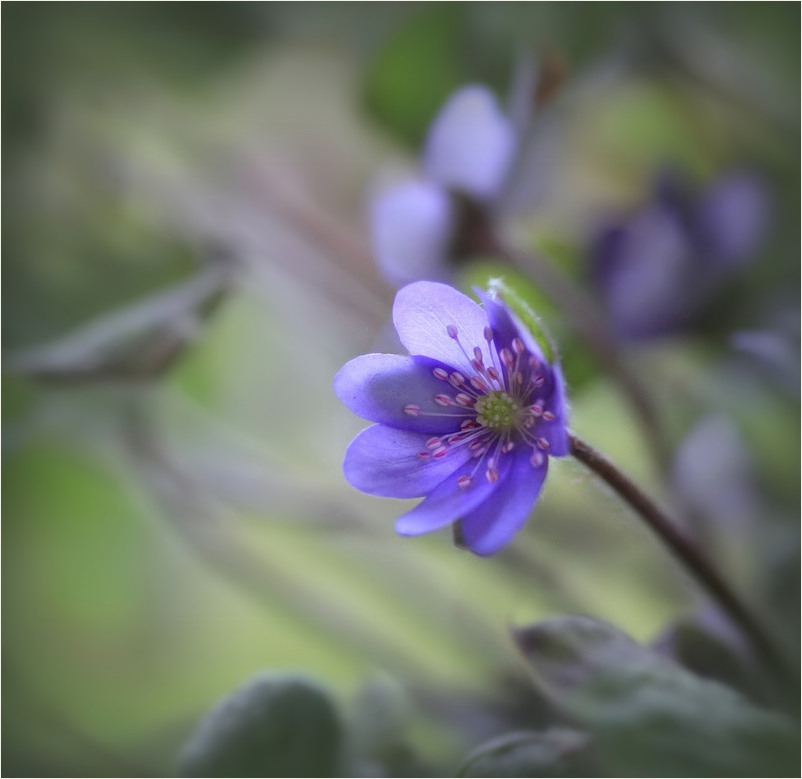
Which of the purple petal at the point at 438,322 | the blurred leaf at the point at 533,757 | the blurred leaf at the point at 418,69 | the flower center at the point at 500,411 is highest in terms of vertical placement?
the blurred leaf at the point at 418,69

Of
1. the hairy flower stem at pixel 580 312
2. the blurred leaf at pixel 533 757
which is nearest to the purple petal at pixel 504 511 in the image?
the blurred leaf at pixel 533 757

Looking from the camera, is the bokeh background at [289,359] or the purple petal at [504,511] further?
the bokeh background at [289,359]

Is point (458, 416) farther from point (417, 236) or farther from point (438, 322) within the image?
point (417, 236)

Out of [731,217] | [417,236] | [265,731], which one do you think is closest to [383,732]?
[265,731]

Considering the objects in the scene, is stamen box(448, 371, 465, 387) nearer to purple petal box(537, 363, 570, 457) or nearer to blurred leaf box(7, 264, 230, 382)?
purple petal box(537, 363, 570, 457)

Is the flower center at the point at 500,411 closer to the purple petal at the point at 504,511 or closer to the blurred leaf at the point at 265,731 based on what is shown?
the purple petal at the point at 504,511

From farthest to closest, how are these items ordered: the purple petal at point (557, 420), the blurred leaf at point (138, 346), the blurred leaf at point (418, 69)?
the blurred leaf at point (418, 69), the blurred leaf at point (138, 346), the purple petal at point (557, 420)

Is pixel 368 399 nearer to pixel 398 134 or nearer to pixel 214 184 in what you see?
pixel 398 134
